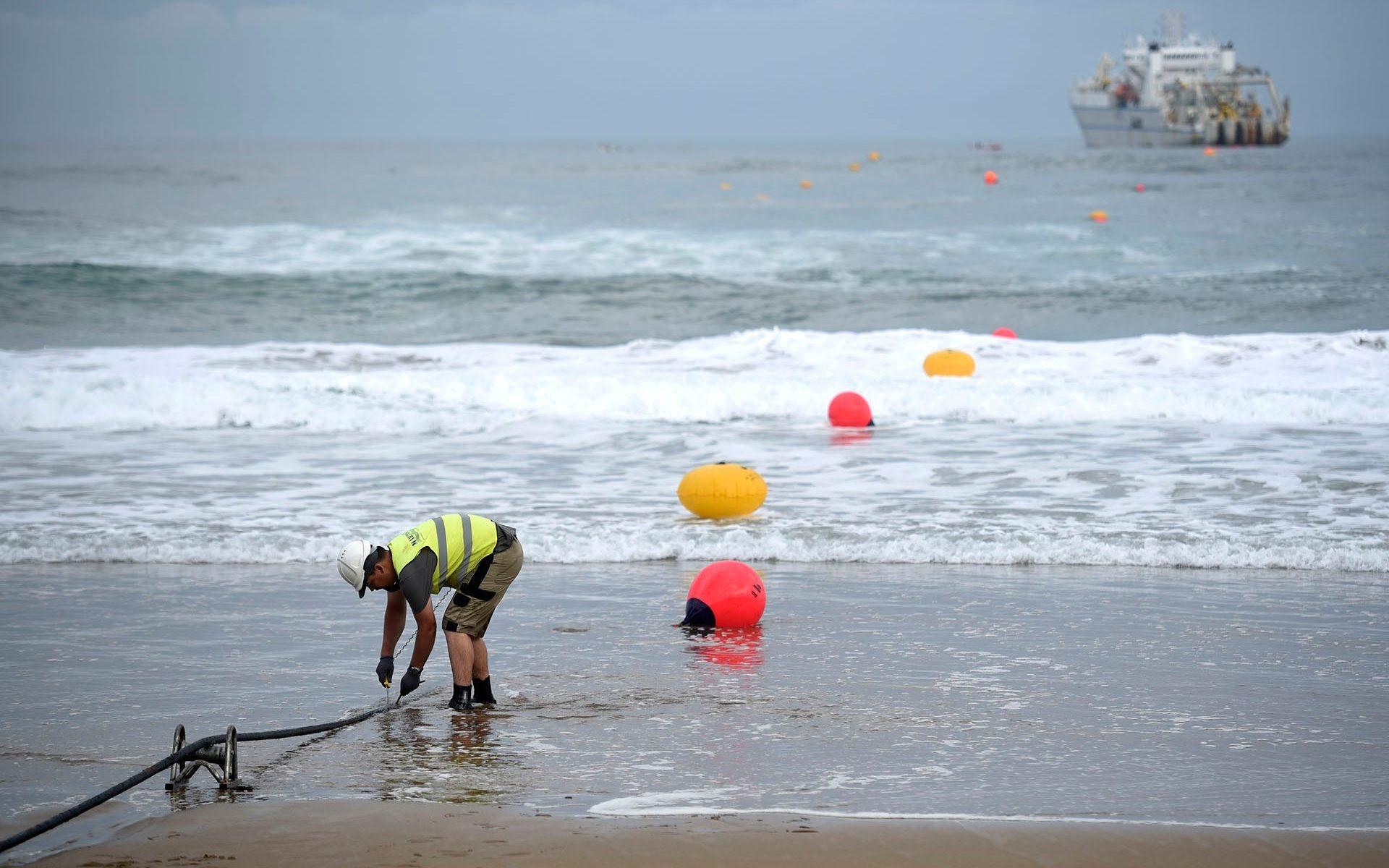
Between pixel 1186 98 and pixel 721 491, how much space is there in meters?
110

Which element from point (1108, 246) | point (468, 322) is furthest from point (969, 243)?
point (468, 322)

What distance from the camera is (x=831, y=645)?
7523 mm

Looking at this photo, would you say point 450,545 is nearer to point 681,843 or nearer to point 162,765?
point 162,765

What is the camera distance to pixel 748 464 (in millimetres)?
13352

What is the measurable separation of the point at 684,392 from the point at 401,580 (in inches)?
438

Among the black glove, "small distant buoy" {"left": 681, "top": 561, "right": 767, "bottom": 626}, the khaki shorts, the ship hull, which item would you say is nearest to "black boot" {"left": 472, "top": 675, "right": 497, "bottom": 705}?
the khaki shorts

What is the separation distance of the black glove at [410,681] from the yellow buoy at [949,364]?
44.5 ft

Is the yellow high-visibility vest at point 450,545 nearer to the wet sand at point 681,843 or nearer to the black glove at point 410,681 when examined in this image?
the black glove at point 410,681

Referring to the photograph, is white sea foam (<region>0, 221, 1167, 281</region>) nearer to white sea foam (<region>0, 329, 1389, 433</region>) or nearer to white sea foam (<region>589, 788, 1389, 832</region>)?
white sea foam (<region>0, 329, 1389, 433</region>)

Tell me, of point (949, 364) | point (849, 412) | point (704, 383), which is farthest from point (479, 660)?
point (949, 364)

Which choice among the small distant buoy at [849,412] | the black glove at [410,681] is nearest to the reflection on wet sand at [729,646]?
the black glove at [410,681]

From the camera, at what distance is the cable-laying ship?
108 m

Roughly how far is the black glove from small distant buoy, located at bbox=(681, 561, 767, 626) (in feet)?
6.66

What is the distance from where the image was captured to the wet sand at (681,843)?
457 cm
